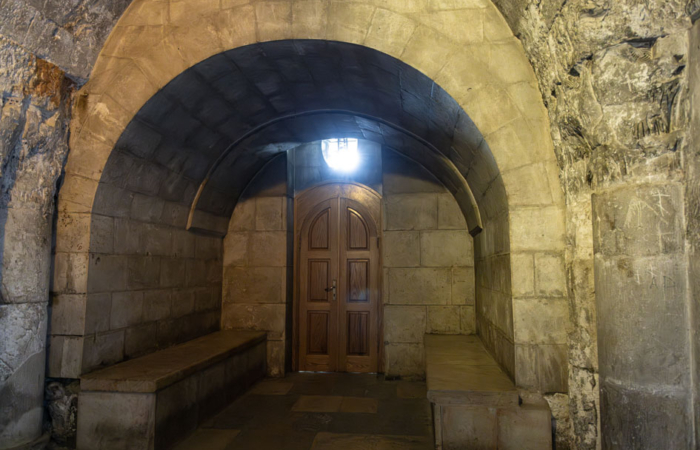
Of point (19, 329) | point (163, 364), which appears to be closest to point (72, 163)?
point (19, 329)

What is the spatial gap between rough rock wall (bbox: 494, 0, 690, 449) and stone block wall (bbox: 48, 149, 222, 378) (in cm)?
304

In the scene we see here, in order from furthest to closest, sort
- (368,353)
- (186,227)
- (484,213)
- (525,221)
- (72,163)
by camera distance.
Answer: (368,353)
(186,227)
(484,213)
(72,163)
(525,221)

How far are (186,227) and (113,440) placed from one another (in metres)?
2.11

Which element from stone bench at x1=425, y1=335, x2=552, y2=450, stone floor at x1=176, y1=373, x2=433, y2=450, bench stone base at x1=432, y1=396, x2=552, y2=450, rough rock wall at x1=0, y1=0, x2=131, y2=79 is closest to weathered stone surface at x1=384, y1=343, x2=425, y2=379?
stone floor at x1=176, y1=373, x2=433, y2=450

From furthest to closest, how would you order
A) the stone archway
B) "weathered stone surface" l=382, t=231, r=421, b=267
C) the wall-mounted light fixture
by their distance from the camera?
the wall-mounted light fixture, "weathered stone surface" l=382, t=231, r=421, b=267, the stone archway

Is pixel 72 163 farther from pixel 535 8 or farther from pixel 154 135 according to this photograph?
pixel 535 8

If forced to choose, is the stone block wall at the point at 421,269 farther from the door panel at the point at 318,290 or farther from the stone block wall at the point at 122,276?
the stone block wall at the point at 122,276

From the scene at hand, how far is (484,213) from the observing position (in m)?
4.13

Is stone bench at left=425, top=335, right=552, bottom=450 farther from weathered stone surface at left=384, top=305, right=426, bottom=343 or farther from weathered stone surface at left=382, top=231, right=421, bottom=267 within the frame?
weathered stone surface at left=382, top=231, right=421, bottom=267

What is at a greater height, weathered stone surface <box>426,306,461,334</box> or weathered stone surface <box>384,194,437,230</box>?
weathered stone surface <box>384,194,437,230</box>

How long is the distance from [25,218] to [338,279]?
3.68 m

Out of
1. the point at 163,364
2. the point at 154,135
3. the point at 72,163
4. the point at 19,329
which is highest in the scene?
the point at 154,135

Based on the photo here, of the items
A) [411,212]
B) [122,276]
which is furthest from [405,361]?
[122,276]

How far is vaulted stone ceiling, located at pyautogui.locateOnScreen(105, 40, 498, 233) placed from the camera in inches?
138
